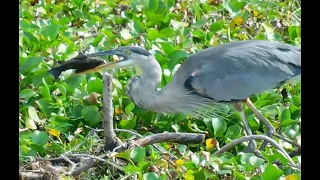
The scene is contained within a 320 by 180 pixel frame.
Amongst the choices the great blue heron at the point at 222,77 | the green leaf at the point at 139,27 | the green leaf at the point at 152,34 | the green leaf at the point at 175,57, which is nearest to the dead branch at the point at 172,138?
the great blue heron at the point at 222,77

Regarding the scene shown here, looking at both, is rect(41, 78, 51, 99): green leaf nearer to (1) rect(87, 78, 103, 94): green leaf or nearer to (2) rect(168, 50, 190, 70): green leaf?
(1) rect(87, 78, 103, 94): green leaf

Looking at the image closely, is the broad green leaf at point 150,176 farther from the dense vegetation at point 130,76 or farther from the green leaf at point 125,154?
the green leaf at point 125,154

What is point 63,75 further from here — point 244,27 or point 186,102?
point 244,27

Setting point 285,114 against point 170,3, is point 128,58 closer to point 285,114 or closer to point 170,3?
point 285,114

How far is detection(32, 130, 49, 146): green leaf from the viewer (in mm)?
3814

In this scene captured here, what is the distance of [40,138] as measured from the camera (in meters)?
3.83

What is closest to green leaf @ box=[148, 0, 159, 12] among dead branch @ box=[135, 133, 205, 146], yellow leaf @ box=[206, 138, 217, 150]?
yellow leaf @ box=[206, 138, 217, 150]

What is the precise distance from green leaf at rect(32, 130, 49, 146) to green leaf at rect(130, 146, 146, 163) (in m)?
Result: 0.50

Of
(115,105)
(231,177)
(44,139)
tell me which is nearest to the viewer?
(231,177)

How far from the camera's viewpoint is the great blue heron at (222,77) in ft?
15.1

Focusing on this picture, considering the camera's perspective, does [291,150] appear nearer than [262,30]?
Yes
